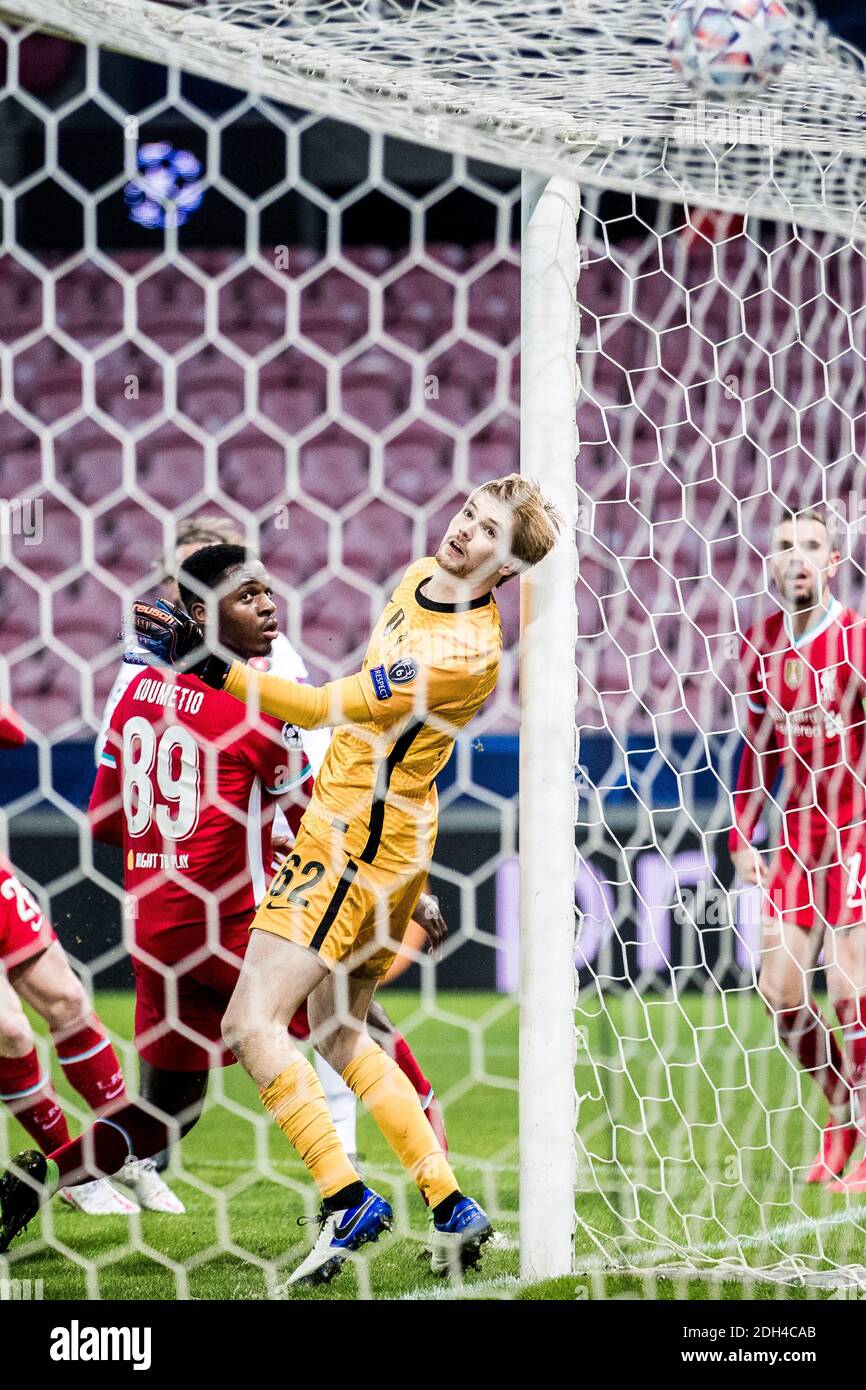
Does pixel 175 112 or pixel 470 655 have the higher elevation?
pixel 175 112

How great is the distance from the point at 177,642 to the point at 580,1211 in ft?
4.90

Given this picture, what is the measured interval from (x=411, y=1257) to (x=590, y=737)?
3.82 meters

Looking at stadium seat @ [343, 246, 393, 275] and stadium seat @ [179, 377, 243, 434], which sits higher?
stadium seat @ [343, 246, 393, 275]

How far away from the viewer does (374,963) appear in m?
2.62

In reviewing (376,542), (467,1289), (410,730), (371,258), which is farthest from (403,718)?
(371,258)

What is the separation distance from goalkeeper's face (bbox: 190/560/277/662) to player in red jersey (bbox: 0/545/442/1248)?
222 mm

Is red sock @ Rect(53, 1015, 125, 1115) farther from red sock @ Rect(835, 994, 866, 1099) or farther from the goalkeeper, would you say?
red sock @ Rect(835, 994, 866, 1099)

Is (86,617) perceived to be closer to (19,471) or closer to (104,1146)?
(19,471)

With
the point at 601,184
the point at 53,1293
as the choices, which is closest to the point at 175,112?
the point at 601,184

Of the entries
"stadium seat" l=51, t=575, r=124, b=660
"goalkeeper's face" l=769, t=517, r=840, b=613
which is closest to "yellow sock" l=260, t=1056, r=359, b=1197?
"goalkeeper's face" l=769, t=517, r=840, b=613

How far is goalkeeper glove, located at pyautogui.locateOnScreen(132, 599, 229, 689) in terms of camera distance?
7.59 ft

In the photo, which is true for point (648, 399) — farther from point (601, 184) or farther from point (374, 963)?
point (374, 963)

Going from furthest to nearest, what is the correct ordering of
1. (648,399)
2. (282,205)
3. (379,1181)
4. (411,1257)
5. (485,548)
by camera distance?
(282,205)
(648,399)
(379,1181)
(411,1257)
(485,548)

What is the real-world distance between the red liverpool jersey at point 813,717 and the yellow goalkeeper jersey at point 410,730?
135 centimetres
